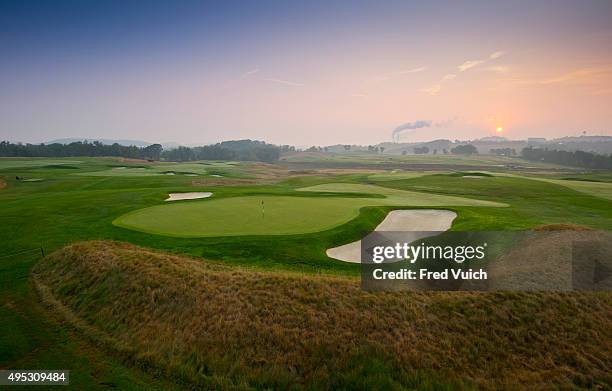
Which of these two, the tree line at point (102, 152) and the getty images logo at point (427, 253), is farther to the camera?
the tree line at point (102, 152)

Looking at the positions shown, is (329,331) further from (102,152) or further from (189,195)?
(102,152)

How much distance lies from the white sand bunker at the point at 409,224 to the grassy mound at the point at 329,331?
5.17 m

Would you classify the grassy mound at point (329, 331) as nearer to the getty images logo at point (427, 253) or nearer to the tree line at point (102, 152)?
the getty images logo at point (427, 253)

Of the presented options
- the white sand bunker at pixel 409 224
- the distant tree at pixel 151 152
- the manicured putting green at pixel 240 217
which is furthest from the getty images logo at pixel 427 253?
the distant tree at pixel 151 152

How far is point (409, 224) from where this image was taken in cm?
2728

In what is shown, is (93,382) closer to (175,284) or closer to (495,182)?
(175,284)

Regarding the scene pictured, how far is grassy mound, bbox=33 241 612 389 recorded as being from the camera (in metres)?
10.1

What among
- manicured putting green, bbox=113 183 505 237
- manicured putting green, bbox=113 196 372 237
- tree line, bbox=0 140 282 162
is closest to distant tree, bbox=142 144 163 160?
tree line, bbox=0 140 282 162

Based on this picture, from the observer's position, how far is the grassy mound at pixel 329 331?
10.1 metres

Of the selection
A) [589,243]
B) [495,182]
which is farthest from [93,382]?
[495,182]

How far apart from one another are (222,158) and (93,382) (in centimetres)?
19120

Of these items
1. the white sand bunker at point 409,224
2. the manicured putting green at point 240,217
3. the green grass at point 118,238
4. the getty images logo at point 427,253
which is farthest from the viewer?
the manicured putting green at point 240,217

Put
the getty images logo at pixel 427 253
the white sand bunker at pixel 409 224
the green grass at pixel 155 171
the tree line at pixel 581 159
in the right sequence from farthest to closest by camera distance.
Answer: the tree line at pixel 581 159, the green grass at pixel 155 171, the white sand bunker at pixel 409 224, the getty images logo at pixel 427 253

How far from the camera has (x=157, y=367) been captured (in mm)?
10609
